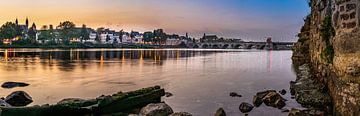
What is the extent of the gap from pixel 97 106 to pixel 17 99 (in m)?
6.75

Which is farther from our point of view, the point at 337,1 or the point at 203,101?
the point at 203,101

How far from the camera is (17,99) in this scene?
1722cm

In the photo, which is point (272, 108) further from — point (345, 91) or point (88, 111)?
point (88, 111)

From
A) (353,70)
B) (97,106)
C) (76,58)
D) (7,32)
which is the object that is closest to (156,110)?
(97,106)

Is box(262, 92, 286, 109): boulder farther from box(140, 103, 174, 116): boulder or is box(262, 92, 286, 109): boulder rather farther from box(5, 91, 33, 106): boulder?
box(5, 91, 33, 106): boulder

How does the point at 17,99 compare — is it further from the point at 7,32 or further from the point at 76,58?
the point at 7,32

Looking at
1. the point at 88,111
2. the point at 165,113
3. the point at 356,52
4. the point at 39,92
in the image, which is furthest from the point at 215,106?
the point at 39,92

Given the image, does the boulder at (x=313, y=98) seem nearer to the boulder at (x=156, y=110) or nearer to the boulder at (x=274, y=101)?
the boulder at (x=274, y=101)

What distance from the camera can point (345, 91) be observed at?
9.38m

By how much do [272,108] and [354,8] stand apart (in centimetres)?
912

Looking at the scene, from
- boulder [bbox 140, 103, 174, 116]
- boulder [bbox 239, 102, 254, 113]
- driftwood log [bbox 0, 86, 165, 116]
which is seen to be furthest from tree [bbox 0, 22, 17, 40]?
boulder [bbox 239, 102, 254, 113]

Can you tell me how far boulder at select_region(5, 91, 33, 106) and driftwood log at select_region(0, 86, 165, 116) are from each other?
565cm

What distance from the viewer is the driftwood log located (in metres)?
10.4

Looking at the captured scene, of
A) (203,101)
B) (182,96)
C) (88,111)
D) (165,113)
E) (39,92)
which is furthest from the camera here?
(39,92)
